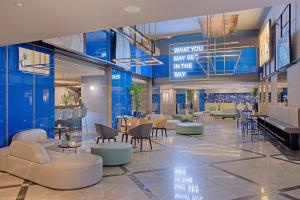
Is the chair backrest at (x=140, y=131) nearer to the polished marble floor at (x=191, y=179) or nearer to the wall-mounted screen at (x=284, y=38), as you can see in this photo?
the polished marble floor at (x=191, y=179)

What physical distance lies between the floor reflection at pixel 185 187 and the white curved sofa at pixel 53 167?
1.45 metres

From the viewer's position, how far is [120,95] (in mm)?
13148

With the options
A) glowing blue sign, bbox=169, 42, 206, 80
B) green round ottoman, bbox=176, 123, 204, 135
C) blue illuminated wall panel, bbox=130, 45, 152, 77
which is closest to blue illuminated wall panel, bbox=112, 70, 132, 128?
blue illuminated wall panel, bbox=130, 45, 152, 77

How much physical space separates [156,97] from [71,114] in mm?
12575

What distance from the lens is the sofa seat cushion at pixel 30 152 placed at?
4.39 metres

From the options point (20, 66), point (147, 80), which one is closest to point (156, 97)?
point (147, 80)

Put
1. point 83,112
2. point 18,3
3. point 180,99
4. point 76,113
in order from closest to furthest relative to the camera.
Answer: point 18,3, point 76,113, point 83,112, point 180,99

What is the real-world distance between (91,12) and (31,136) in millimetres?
4144

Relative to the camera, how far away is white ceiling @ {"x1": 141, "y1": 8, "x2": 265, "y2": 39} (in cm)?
1425

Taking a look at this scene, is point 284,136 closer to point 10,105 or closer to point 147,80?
point 10,105

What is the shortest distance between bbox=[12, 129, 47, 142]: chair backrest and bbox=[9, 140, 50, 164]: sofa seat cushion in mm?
1070

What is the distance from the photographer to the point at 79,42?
8.77 metres

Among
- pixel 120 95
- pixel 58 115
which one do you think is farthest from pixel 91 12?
pixel 120 95

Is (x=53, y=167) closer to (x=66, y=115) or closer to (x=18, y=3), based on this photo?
(x=18, y=3)
